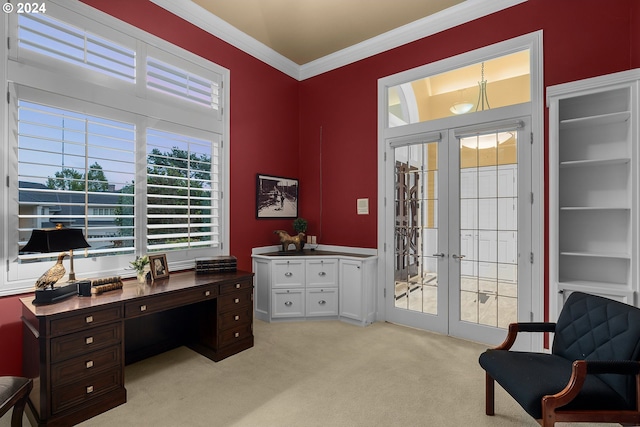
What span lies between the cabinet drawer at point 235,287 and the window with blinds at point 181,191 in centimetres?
80

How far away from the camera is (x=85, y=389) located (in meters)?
2.23

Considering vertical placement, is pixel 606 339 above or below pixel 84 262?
below

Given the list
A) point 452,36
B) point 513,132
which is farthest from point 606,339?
point 452,36

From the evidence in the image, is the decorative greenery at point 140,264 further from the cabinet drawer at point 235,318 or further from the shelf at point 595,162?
the shelf at point 595,162

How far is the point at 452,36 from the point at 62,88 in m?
3.94

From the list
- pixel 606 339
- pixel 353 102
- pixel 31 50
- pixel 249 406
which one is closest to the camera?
pixel 606 339

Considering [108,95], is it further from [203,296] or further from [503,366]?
[503,366]

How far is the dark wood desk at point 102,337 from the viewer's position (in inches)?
82.0

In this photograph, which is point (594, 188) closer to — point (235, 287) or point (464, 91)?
point (464, 91)

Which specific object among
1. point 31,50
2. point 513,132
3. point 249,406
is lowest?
point 249,406

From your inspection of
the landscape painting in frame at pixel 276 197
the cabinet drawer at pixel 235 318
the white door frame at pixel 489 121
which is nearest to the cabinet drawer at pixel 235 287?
the cabinet drawer at pixel 235 318

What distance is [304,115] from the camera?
513 centimetres

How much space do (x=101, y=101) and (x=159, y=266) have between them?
5.22 feet

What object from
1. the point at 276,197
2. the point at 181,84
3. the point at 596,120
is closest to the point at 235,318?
the point at 276,197
